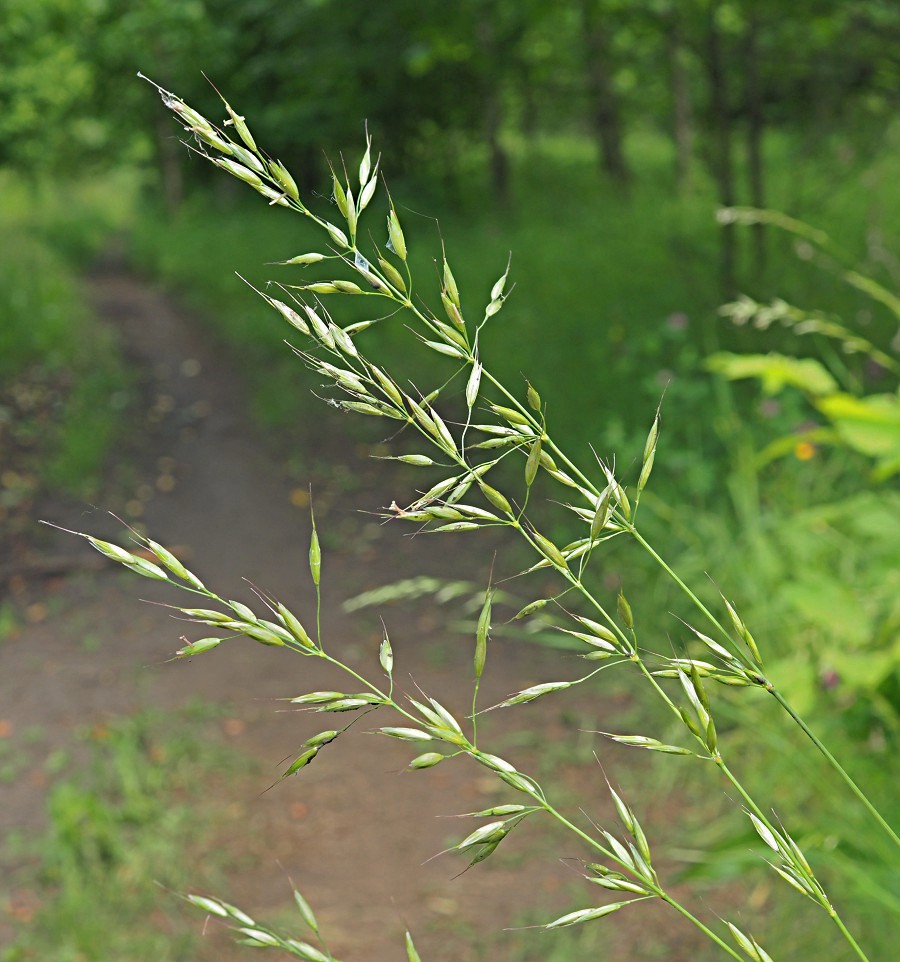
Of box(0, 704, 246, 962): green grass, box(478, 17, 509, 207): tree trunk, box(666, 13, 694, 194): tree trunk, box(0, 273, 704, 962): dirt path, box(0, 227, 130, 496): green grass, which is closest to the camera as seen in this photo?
box(0, 704, 246, 962): green grass

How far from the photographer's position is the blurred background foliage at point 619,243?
11.3 ft

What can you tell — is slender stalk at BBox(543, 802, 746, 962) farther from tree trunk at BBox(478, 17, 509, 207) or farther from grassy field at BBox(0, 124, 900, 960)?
tree trunk at BBox(478, 17, 509, 207)

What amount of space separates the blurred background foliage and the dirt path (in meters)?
0.70

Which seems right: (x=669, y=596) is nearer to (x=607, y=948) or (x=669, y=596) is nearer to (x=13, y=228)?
(x=607, y=948)

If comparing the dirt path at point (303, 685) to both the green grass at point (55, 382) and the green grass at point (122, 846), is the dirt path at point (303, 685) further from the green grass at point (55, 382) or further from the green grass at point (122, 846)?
the green grass at point (55, 382)

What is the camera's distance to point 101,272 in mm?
16109

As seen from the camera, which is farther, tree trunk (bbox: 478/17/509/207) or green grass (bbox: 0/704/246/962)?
tree trunk (bbox: 478/17/509/207)

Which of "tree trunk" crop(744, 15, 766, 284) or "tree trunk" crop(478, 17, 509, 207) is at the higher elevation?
"tree trunk" crop(744, 15, 766, 284)

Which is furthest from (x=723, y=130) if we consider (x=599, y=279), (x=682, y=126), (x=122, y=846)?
(x=682, y=126)

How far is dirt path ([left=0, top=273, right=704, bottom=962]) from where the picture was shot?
11.2 ft

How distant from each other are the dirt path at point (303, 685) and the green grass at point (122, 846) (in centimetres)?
11

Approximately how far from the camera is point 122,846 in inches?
138

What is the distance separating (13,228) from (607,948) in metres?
15.4

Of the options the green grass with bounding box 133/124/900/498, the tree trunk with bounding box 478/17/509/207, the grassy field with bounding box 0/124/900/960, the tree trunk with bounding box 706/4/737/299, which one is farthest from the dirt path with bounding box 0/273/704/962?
the tree trunk with bounding box 478/17/509/207
